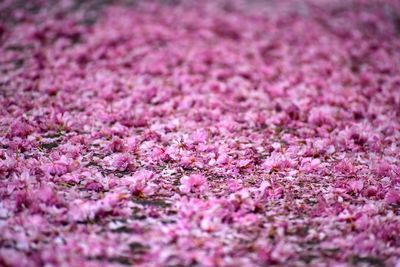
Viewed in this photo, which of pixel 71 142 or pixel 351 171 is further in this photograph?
pixel 71 142

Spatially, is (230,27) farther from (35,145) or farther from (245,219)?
(245,219)

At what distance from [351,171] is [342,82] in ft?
10.8

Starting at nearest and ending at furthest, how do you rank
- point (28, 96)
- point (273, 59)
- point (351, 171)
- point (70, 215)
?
1. point (70, 215)
2. point (351, 171)
3. point (28, 96)
4. point (273, 59)

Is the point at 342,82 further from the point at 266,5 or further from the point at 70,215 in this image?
the point at 70,215

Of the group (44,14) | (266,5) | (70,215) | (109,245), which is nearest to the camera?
(109,245)

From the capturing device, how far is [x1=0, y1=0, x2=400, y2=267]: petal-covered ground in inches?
133

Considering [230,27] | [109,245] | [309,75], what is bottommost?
A: [109,245]

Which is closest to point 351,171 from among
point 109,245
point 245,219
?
point 245,219

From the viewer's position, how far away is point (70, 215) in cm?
351

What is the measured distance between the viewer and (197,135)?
5.21m

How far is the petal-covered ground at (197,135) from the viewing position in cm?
337

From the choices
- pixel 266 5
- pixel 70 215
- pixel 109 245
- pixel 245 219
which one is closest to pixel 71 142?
pixel 70 215

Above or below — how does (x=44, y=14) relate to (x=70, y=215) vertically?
above

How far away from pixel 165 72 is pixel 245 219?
14.2 ft
